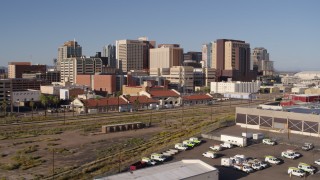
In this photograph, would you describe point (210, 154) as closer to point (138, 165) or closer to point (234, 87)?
point (138, 165)

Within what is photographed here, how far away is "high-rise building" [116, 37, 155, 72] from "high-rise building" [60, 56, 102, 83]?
35306 millimetres

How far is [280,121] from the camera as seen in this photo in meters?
33.8

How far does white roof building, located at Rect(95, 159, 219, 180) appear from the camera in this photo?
18.5 meters

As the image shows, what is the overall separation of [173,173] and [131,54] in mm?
138882

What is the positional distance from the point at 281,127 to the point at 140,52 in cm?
12834

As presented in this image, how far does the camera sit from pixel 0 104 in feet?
211

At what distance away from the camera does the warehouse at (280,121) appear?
3175cm

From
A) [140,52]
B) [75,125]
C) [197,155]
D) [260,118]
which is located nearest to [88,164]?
[197,155]

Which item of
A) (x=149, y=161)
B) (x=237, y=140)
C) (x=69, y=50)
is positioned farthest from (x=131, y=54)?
(x=149, y=161)

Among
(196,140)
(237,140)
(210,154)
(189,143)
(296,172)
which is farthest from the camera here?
(196,140)

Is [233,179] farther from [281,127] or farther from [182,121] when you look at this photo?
[182,121]

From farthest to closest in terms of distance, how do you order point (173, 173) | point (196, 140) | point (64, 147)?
1. point (64, 147)
2. point (196, 140)
3. point (173, 173)

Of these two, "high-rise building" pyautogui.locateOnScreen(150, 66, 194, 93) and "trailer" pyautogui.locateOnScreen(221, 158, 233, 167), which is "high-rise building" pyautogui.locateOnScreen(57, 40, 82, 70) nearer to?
"high-rise building" pyautogui.locateOnScreen(150, 66, 194, 93)

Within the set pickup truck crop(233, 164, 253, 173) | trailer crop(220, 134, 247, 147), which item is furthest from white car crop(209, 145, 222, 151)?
pickup truck crop(233, 164, 253, 173)
